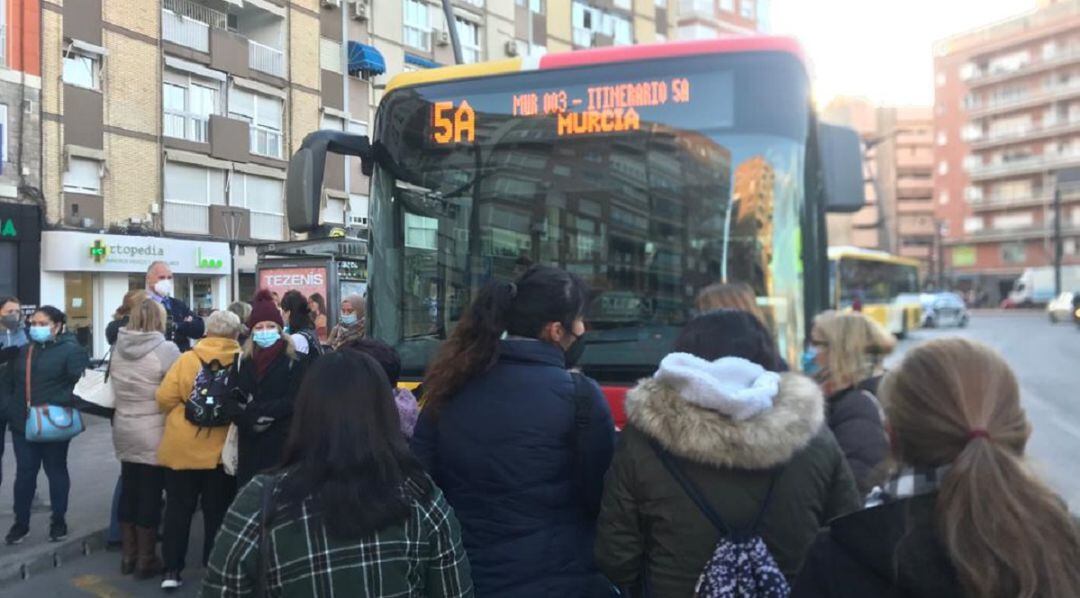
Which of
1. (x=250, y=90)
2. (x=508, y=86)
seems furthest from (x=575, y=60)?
(x=250, y=90)

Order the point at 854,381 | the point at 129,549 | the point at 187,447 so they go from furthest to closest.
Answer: the point at 129,549
the point at 187,447
the point at 854,381

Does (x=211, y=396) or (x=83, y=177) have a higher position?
(x=83, y=177)

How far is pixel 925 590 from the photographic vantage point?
147 centimetres

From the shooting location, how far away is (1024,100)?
75312 millimetres

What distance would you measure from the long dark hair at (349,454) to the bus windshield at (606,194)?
8.34ft

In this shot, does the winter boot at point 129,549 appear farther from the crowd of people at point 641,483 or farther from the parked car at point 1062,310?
the parked car at point 1062,310

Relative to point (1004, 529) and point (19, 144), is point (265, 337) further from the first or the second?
point (19, 144)

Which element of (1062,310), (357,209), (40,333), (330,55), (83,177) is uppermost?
(330,55)

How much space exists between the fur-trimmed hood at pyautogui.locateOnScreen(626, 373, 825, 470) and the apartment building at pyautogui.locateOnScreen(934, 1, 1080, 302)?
269 feet

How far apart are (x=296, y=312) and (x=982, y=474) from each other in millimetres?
5034

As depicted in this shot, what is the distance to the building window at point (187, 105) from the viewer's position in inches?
971

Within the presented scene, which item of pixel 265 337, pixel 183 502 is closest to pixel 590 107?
pixel 265 337

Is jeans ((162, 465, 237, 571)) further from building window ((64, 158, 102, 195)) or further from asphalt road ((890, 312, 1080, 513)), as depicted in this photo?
building window ((64, 158, 102, 195))

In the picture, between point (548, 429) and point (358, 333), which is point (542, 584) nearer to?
point (548, 429)
